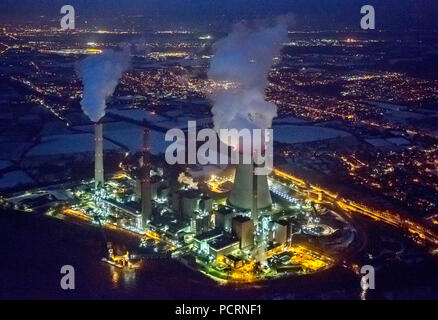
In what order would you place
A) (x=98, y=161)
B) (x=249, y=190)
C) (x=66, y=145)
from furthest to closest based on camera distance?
(x=66, y=145) → (x=98, y=161) → (x=249, y=190)

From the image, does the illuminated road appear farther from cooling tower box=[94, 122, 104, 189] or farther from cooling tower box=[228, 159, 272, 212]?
cooling tower box=[94, 122, 104, 189]

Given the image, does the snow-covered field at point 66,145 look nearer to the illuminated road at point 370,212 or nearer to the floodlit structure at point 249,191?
the illuminated road at point 370,212

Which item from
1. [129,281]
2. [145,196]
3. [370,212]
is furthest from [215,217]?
[370,212]

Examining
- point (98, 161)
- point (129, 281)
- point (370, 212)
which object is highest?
point (98, 161)

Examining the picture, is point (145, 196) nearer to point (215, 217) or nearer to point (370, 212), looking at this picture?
point (215, 217)

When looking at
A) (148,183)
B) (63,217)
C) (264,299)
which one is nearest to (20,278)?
(63,217)

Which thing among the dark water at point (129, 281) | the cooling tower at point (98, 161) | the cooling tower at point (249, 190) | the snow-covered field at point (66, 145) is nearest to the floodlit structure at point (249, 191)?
the cooling tower at point (249, 190)
